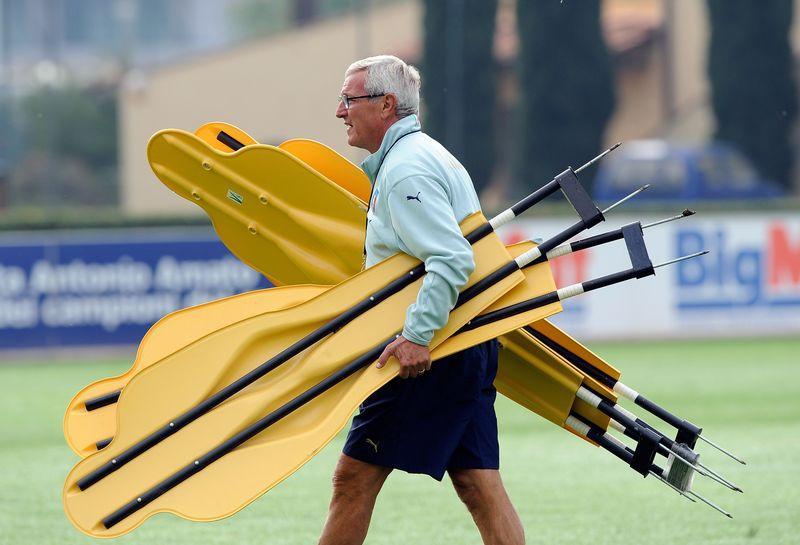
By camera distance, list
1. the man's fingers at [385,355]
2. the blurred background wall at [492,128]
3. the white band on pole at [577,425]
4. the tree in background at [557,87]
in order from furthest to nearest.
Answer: the tree in background at [557,87] → the blurred background wall at [492,128] → the white band on pole at [577,425] → the man's fingers at [385,355]

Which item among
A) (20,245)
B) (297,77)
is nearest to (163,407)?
(20,245)

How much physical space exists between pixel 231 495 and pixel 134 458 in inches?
14.5

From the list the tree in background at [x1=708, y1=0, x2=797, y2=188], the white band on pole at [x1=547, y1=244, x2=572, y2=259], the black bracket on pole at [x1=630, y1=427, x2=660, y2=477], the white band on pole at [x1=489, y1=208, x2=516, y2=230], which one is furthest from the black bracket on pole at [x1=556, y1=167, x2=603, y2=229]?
the tree in background at [x1=708, y1=0, x2=797, y2=188]

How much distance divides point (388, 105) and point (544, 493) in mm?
3826

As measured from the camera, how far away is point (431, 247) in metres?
4.95

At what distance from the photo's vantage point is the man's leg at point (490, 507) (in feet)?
17.4

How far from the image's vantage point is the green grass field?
7324 mm

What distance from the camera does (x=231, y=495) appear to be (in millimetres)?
5113

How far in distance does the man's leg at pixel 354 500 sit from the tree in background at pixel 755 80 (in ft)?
74.3

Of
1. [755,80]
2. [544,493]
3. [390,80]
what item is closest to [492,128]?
[755,80]

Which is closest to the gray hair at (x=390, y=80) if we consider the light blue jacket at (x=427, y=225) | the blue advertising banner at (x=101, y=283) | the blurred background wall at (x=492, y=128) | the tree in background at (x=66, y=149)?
the light blue jacket at (x=427, y=225)

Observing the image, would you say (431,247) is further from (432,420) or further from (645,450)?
(645,450)

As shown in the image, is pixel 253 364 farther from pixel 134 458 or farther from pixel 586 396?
pixel 586 396

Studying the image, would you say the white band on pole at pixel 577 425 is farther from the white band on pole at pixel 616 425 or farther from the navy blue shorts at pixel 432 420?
the navy blue shorts at pixel 432 420
